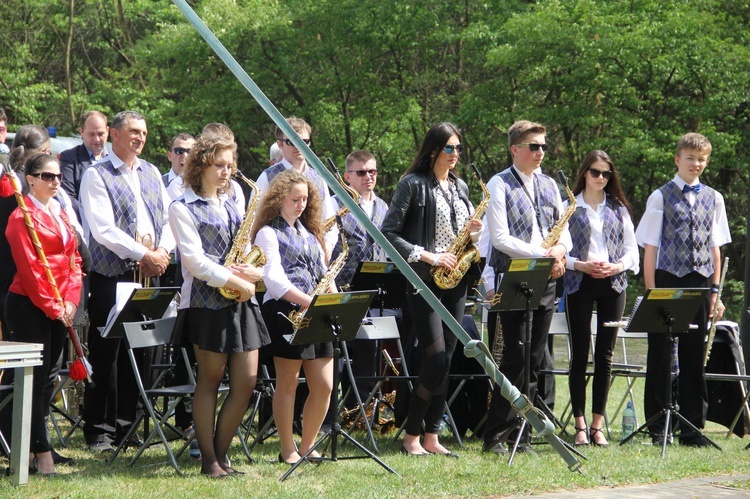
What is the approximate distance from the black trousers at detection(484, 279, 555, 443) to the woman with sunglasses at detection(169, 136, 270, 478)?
1873 millimetres

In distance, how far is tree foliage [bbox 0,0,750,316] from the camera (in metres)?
18.2

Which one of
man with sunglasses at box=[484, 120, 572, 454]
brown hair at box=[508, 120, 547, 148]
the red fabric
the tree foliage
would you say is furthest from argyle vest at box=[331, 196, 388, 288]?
the tree foliage

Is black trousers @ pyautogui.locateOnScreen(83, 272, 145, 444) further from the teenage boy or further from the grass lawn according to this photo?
the teenage boy

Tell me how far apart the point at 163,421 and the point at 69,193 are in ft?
8.84

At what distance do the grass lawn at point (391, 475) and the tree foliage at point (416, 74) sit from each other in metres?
11.6

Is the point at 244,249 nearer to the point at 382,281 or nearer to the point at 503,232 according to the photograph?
the point at 382,281

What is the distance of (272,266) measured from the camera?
653 centimetres

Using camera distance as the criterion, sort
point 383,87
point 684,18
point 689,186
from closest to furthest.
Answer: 1. point 689,186
2. point 684,18
3. point 383,87

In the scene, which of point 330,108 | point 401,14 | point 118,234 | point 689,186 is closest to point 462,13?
point 401,14

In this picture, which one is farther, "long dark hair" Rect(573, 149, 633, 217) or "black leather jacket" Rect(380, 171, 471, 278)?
"long dark hair" Rect(573, 149, 633, 217)

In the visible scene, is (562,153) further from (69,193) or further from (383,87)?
(69,193)

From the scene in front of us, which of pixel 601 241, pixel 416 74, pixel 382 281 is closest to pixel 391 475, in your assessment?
pixel 382 281

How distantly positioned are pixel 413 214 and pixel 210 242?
164 centimetres

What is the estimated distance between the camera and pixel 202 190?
630 cm
